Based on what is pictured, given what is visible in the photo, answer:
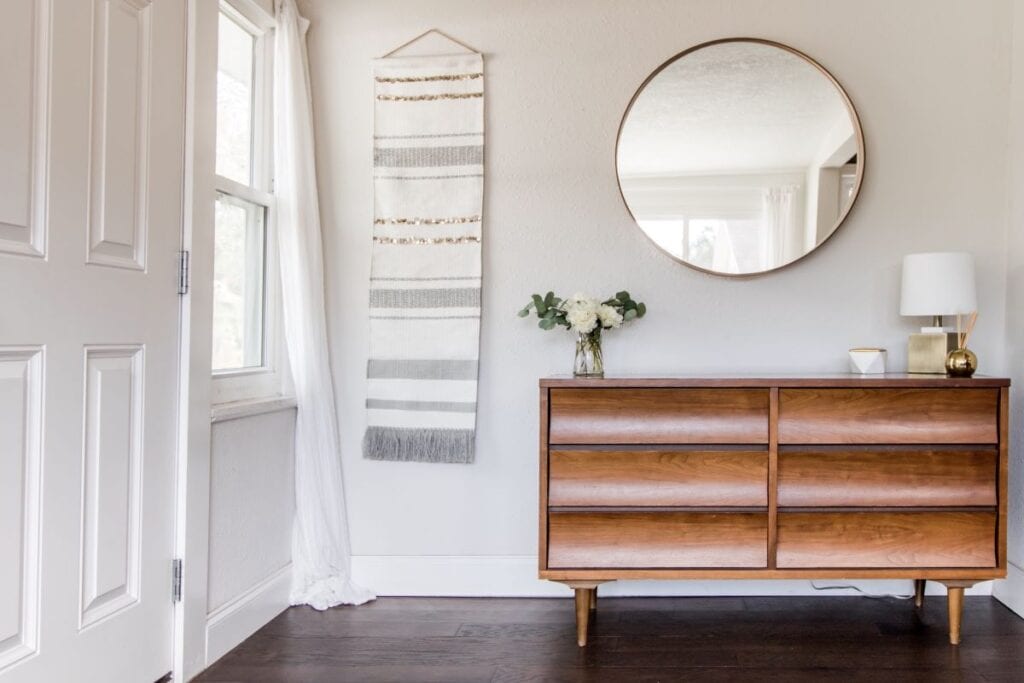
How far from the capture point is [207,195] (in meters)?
2.06

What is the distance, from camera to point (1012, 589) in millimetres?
2482

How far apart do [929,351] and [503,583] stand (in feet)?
5.83

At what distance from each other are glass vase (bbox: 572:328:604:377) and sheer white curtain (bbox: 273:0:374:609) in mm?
959

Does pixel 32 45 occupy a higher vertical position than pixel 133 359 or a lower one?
higher

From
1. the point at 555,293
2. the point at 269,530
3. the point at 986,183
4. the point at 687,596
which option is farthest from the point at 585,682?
the point at 986,183

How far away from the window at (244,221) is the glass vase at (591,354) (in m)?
1.12

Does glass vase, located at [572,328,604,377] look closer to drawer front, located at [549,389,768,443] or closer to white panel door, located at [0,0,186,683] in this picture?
drawer front, located at [549,389,768,443]

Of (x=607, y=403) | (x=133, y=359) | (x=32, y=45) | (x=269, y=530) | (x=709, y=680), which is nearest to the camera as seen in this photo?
(x=32, y=45)

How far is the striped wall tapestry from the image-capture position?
2.66 m

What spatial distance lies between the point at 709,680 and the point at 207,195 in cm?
206

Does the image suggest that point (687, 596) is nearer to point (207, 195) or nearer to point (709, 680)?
point (709, 680)

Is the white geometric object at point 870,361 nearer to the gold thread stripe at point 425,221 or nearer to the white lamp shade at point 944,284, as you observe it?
the white lamp shade at point 944,284

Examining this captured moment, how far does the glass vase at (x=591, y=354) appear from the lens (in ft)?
7.91

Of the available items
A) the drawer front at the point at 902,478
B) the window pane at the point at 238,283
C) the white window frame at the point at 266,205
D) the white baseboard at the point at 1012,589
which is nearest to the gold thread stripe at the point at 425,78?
the white window frame at the point at 266,205
